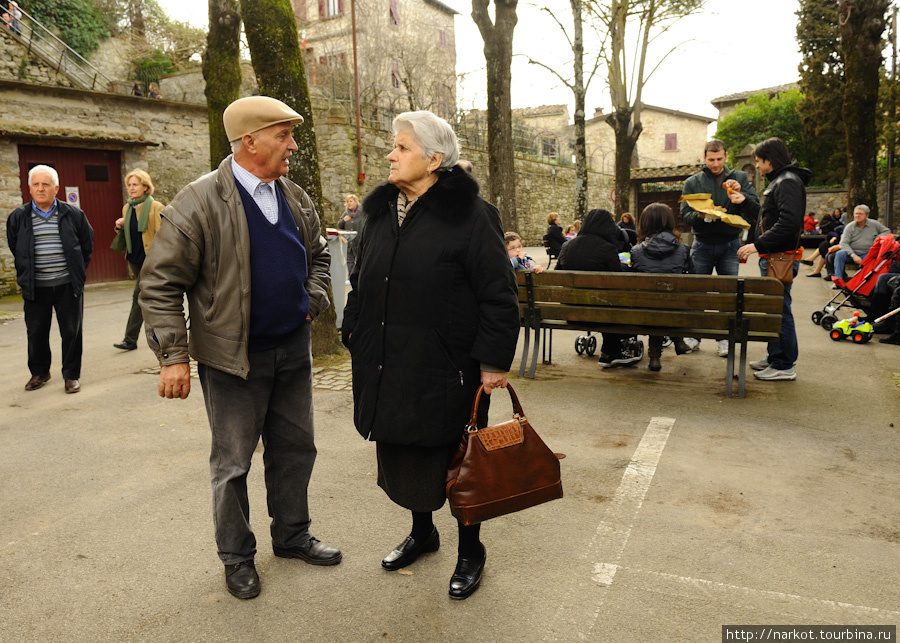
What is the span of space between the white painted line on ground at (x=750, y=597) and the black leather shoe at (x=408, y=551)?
2.50ft

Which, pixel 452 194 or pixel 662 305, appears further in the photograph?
pixel 662 305

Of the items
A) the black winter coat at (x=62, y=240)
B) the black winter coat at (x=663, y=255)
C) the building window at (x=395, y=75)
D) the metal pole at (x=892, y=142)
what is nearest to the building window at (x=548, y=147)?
the building window at (x=395, y=75)

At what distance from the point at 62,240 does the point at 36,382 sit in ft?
4.64

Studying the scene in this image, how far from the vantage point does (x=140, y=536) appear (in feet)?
12.0

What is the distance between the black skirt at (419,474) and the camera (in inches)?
117

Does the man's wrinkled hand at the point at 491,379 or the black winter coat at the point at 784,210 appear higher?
the black winter coat at the point at 784,210

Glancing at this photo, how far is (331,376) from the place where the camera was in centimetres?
701

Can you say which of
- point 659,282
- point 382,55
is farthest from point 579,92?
point 659,282

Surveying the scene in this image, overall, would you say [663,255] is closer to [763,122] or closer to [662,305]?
[662,305]

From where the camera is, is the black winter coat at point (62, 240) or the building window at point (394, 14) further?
the building window at point (394, 14)

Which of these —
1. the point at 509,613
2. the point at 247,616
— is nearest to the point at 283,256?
the point at 247,616

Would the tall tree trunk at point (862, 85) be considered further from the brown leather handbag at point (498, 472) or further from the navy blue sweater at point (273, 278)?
the navy blue sweater at point (273, 278)

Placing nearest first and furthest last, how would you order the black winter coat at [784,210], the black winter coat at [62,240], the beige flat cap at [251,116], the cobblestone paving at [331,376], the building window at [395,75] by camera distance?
the beige flat cap at [251,116] < the black winter coat at [784,210] < the black winter coat at [62,240] < the cobblestone paving at [331,376] < the building window at [395,75]

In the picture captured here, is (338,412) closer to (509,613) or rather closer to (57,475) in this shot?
(57,475)
